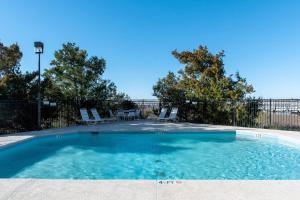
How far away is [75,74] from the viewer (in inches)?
572

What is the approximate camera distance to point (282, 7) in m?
13.5

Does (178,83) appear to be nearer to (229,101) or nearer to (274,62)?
(229,101)

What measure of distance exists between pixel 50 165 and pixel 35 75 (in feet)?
23.0

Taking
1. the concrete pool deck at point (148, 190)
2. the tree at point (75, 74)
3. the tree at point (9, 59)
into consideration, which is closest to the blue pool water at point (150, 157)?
the concrete pool deck at point (148, 190)

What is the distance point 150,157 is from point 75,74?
28.7 feet

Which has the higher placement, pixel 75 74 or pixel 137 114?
pixel 75 74

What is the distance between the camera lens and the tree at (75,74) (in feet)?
47.4

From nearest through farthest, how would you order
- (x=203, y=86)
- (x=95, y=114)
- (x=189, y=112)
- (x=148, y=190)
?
(x=148, y=190) → (x=95, y=114) → (x=189, y=112) → (x=203, y=86)

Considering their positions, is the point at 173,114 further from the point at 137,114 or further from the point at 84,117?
the point at 84,117

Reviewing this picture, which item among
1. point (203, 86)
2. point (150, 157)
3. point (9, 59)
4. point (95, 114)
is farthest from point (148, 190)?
point (9, 59)

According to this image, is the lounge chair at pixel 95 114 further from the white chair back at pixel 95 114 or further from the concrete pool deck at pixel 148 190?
the concrete pool deck at pixel 148 190

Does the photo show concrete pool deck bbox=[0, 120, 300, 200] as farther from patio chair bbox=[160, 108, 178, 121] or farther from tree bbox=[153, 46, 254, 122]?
patio chair bbox=[160, 108, 178, 121]

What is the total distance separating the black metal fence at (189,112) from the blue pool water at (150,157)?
2.28 metres

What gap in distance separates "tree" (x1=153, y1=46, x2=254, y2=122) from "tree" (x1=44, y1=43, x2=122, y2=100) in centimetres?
350
